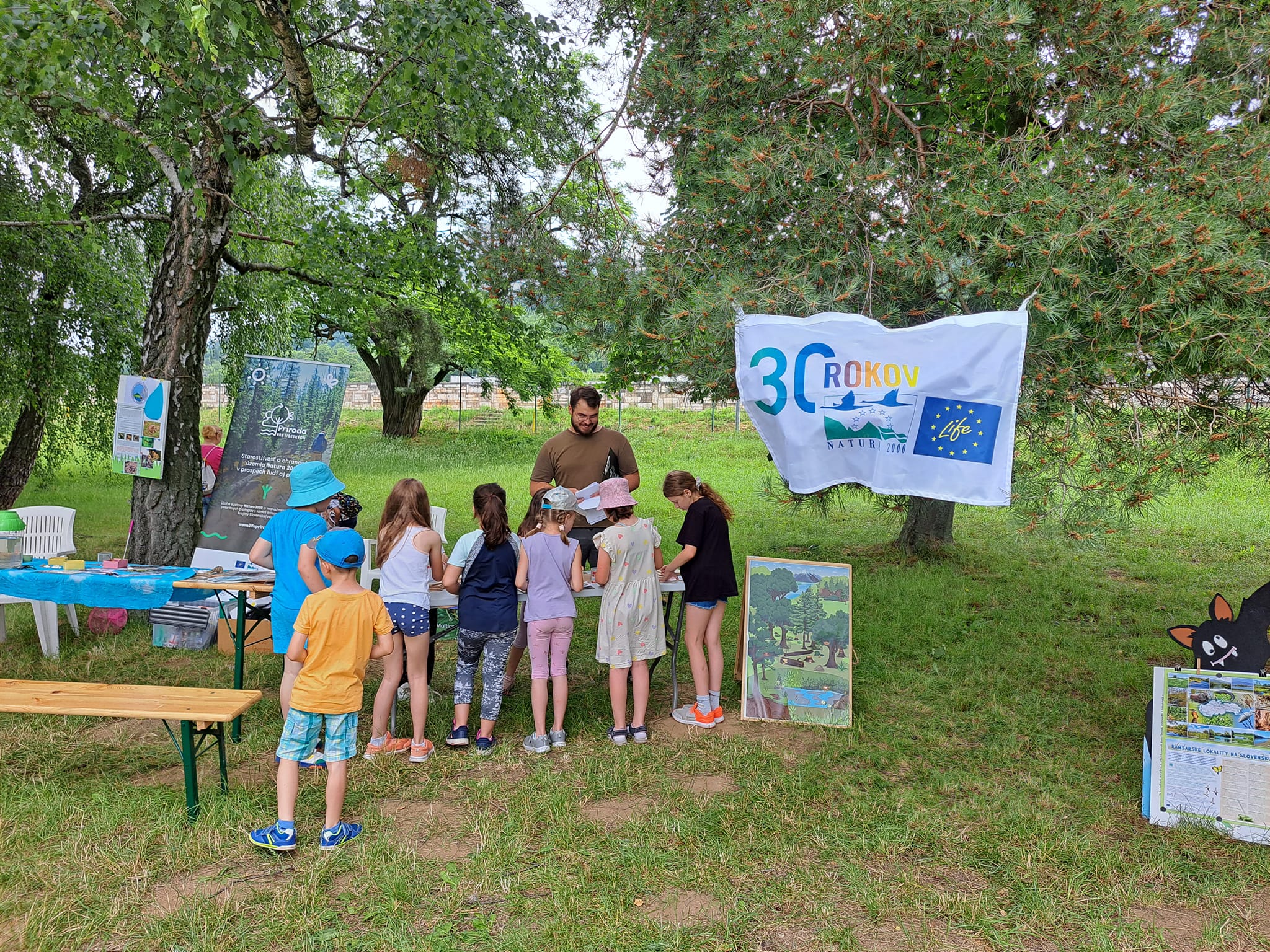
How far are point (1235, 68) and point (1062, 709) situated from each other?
3702 millimetres

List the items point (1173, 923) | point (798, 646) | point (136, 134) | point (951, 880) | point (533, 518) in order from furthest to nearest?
point (136, 134)
point (798, 646)
point (533, 518)
point (951, 880)
point (1173, 923)

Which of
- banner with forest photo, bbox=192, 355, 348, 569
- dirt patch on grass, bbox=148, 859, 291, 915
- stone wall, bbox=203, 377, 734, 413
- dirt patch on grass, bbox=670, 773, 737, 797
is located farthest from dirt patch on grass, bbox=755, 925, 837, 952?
stone wall, bbox=203, 377, 734, 413

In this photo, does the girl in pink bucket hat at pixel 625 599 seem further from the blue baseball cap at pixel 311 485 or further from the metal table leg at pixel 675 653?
the blue baseball cap at pixel 311 485

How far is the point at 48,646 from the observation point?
19.6 ft

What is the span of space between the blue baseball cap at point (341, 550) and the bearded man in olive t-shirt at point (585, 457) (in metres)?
1.74

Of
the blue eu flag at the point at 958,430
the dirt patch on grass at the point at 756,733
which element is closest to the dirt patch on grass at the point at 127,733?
the dirt patch on grass at the point at 756,733

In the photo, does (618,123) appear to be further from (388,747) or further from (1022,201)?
(388,747)

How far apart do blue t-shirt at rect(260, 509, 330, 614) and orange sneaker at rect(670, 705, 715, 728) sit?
215 centimetres

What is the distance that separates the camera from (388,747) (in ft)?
14.8

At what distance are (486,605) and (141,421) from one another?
413 cm

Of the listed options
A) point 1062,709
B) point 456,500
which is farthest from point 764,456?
point 1062,709

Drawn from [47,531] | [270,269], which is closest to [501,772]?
[47,531]

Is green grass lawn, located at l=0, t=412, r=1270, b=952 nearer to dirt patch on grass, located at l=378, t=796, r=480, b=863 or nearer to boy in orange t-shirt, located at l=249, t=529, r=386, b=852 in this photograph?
dirt patch on grass, located at l=378, t=796, r=480, b=863

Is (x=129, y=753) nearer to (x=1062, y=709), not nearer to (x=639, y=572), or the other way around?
(x=639, y=572)
